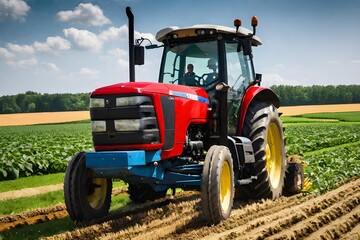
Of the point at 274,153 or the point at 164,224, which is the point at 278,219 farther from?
the point at 274,153

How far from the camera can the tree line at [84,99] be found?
217 feet

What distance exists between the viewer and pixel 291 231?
4.80 metres

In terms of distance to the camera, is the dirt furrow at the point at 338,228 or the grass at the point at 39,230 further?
the grass at the point at 39,230

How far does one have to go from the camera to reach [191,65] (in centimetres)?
655

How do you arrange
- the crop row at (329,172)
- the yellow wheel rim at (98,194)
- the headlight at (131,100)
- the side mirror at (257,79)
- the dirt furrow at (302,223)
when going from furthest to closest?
the crop row at (329,172), the side mirror at (257,79), the yellow wheel rim at (98,194), the headlight at (131,100), the dirt furrow at (302,223)

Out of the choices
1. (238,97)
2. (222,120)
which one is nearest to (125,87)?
(222,120)

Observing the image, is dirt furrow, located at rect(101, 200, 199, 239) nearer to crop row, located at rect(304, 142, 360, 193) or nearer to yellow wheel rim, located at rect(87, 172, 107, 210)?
yellow wheel rim, located at rect(87, 172, 107, 210)

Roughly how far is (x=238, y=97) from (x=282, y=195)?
198 centimetres

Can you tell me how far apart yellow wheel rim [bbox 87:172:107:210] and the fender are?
2113 millimetres

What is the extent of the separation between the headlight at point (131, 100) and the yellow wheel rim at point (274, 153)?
116 inches

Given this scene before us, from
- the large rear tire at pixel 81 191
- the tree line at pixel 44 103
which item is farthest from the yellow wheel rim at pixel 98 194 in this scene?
the tree line at pixel 44 103

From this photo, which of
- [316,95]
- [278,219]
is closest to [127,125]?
[278,219]

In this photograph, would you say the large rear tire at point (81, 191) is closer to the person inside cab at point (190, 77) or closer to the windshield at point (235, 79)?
the person inside cab at point (190, 77)

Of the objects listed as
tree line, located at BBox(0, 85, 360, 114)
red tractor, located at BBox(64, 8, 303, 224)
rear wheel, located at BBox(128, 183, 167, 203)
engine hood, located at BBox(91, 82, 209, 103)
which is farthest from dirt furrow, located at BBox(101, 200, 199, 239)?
tree line, located at BBox(0, 85, 360, 114)
